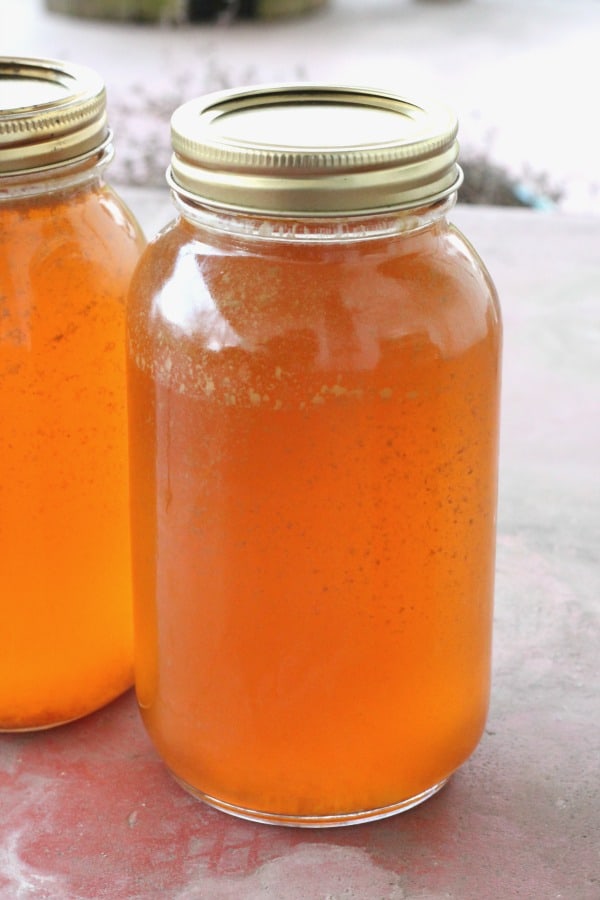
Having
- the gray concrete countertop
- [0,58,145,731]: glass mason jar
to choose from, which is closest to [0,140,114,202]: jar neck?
[0,58,145,731]: glass mason jar

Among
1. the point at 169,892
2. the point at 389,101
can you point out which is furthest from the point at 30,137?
the point at 169,892

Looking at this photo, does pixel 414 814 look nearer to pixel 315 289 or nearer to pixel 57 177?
pixel 315 289

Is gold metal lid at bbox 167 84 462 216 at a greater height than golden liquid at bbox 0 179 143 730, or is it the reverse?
gold metal lid at bbox 167 84 462 216

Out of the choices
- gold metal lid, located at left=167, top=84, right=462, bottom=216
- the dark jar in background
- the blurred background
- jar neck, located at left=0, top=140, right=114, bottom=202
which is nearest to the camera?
gold metal lid, located at left=167, top=84, right=462, bottom=216

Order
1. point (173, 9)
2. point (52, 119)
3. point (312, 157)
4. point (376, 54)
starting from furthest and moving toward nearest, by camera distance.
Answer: point (173, 9), point (376, 54), point (52, 119), point (312, 157)

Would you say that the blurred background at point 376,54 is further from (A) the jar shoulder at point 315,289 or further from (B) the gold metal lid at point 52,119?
(A) the jar shoulder at point 315,289

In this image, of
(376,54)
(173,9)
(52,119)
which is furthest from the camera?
(173,9)

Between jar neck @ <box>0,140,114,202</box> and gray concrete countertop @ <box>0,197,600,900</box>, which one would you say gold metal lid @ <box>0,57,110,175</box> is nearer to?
jar neck @ <box>0,140,114,202</box>

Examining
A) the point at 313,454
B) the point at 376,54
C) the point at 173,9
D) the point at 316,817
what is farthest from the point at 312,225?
the point at 173,9

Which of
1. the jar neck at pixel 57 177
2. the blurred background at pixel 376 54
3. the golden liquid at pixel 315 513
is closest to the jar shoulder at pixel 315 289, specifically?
the golden liquid at pixel 315 513
